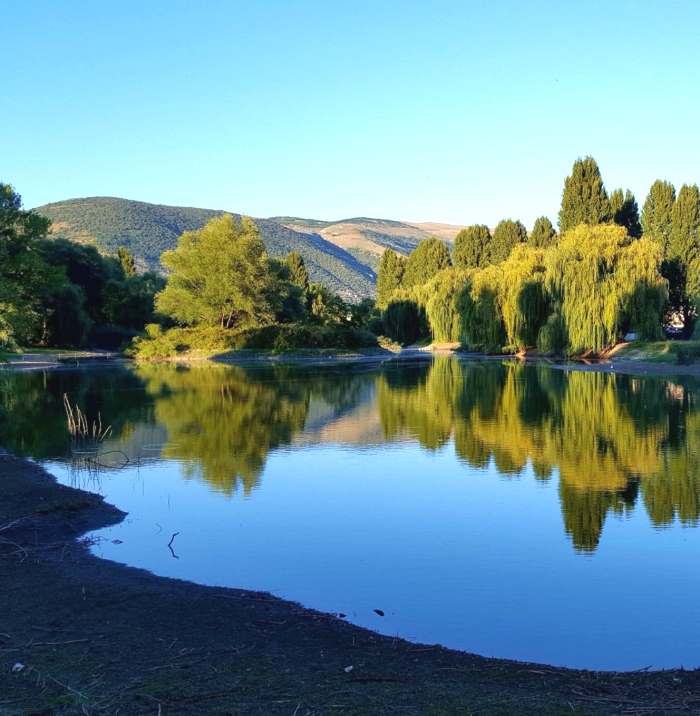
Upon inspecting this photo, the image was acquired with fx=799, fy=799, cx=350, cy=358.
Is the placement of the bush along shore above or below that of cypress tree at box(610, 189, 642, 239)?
below

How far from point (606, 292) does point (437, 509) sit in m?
39.3

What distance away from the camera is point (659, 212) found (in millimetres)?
63031

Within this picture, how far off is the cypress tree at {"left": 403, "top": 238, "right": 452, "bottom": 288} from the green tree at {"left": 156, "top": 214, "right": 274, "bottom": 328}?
90.3 ft

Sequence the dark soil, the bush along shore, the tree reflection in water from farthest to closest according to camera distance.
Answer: the bush along shore
the tree reflection in water
the dark soil

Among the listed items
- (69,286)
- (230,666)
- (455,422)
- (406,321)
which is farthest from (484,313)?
(230,666)

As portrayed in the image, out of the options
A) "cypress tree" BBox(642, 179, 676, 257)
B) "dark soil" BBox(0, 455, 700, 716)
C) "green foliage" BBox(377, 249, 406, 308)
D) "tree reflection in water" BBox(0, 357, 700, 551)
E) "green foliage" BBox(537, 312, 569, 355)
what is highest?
"cypress tree" BBox(642, 179, 676, 257)

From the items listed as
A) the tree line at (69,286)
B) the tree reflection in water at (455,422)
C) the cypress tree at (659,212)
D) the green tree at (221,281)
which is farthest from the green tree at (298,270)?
the tree reflection in water at (455,422)

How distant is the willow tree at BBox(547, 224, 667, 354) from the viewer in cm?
4950

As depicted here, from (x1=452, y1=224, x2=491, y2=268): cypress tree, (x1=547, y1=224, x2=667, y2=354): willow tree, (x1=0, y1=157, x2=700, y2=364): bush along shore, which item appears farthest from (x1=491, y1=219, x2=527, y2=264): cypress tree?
(x1=547, y1=224, x2=667, y2=354): willow tree

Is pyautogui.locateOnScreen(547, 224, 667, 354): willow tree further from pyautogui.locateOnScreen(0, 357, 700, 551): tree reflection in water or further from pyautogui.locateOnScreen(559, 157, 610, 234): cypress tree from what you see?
pyautogui.locateOnScreen(559, 157, 610, 234): cypress tree

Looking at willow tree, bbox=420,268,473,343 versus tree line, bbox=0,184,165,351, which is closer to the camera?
tree line, bbox=0,184,165,351

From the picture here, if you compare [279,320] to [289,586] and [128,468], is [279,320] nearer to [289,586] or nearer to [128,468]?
[128,468]

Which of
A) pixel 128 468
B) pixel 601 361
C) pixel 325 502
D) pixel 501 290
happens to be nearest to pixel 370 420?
pixel 128 468

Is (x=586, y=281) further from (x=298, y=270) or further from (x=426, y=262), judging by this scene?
(x=298, y=270)
